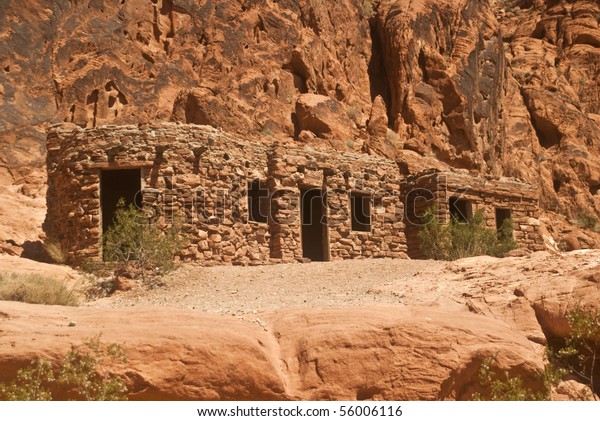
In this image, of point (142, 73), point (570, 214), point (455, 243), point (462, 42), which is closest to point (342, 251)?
point (455, 243)

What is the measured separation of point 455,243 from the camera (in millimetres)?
16750

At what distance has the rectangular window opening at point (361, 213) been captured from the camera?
18.4 metres

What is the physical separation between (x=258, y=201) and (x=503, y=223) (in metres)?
6.45

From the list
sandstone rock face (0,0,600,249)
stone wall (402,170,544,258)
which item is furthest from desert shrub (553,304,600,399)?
sandstone rock face (0,0,600,249)

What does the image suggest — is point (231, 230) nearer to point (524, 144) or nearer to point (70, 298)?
point (70, 298)

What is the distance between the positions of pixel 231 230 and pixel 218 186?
982mm

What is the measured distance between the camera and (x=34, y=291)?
33.3 feet

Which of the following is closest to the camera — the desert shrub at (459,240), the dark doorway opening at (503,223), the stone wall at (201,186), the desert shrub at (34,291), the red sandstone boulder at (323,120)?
the desert shrub at (34,291)

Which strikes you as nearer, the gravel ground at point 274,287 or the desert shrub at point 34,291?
the gravel ground at point 274,287

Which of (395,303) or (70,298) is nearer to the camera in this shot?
(395,303)

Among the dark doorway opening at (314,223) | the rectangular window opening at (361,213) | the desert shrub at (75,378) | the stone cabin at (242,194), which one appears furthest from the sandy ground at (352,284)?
the rectangular window opening at (361,213)

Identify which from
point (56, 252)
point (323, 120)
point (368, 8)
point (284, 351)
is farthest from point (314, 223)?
point (284, 351)

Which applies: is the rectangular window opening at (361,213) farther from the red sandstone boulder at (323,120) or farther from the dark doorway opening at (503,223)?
the red sandstone boulder at (323,120)

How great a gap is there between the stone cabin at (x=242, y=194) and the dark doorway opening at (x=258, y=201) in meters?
0.03
